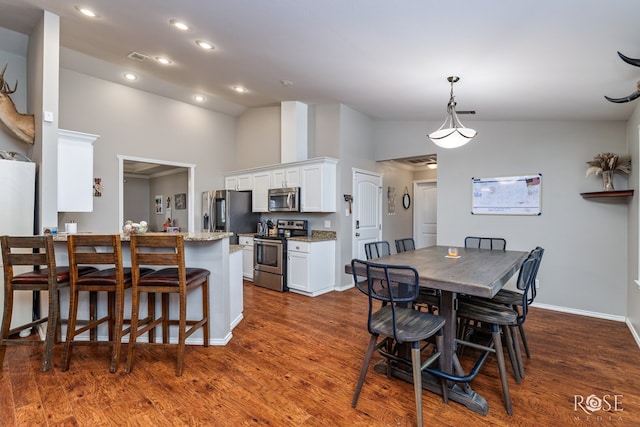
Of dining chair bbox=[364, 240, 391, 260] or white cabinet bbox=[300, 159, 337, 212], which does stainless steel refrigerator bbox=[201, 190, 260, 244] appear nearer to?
white cabinet bbox=[300, 159, 337, 212]

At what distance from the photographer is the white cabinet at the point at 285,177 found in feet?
17.0

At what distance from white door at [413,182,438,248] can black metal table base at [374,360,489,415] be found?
16.2 feet

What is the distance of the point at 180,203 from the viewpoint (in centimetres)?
783

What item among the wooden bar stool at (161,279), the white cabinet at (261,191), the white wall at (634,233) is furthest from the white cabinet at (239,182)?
the white wall at (634,233)

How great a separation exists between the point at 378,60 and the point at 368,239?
3252 millimetres

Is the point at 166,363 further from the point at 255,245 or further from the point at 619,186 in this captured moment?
the point at 619,186

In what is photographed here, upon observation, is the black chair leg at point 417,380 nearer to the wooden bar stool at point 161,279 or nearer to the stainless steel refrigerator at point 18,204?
the wooden bar stool at point 161,279

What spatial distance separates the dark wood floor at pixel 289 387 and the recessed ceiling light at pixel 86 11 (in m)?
3.18

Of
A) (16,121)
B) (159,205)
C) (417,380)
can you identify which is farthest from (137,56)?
(159,205)

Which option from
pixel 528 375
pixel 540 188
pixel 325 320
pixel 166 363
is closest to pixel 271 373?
pixel 166 363

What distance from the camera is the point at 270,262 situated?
5.03 m

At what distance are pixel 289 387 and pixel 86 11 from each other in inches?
154

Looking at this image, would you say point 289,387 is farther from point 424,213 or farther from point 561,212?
point 424,213

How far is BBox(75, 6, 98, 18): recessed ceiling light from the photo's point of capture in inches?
118
